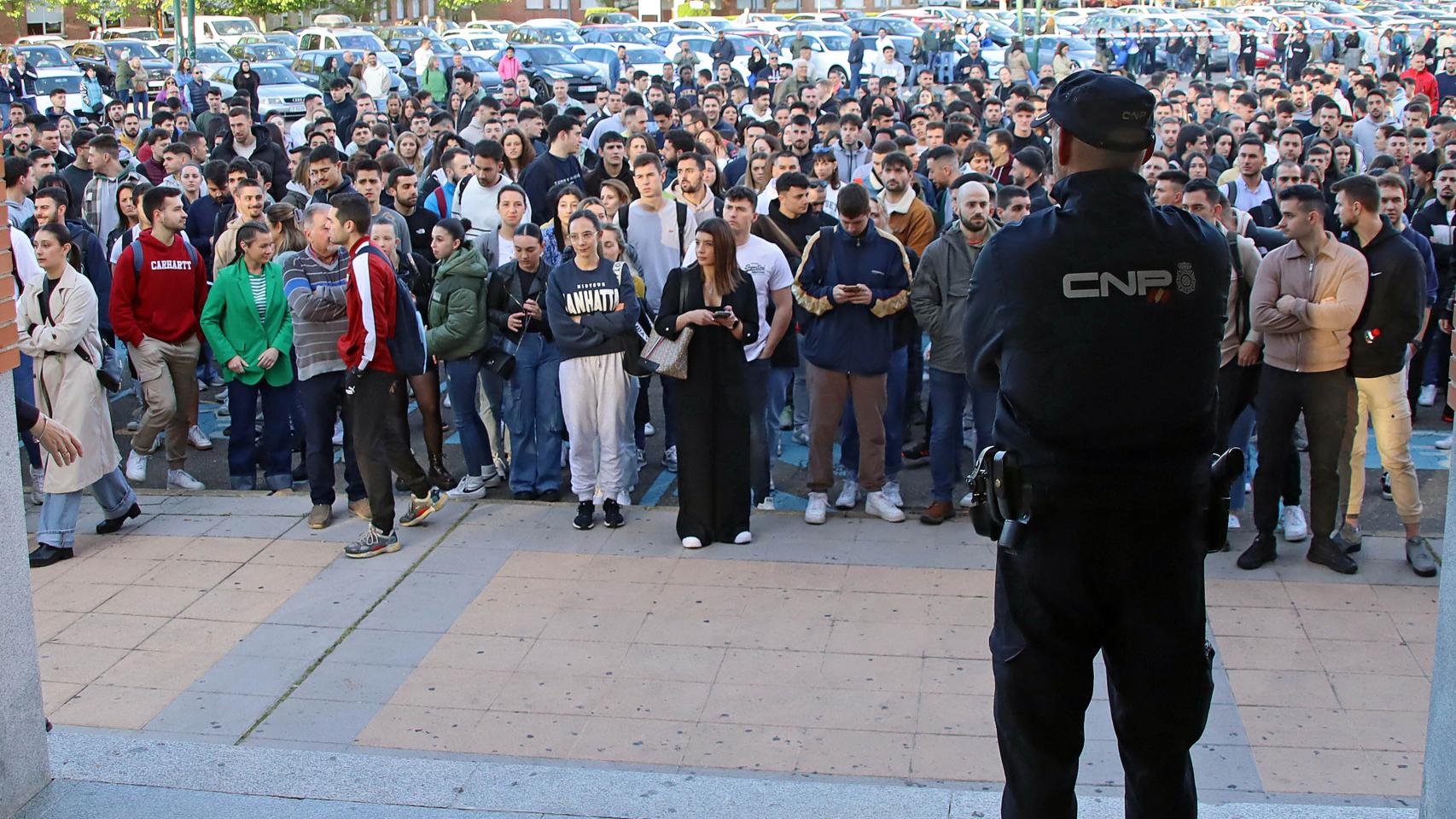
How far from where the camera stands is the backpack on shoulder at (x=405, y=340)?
26.6 ft

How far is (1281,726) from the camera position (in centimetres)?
572

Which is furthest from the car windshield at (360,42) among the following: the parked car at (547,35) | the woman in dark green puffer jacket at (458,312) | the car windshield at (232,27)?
the woman in dark green puffer jacket at (458,312)

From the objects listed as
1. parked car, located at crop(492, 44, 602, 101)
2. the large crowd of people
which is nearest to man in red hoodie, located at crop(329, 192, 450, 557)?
the large crowd of people

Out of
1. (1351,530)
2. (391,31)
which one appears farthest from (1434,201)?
(391,31)

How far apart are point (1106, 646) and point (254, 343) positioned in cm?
711

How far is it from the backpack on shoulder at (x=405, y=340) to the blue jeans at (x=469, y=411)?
99cm

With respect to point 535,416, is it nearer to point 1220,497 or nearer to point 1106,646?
point 1106,646

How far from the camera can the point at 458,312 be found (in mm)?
9047

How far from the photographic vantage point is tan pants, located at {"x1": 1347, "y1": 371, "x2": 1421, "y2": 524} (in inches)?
298

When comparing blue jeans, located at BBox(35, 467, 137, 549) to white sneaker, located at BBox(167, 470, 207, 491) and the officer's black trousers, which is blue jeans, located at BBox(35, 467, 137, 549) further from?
the officer's black trousers

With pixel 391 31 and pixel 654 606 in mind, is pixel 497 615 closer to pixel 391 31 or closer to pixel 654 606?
pixel 654 606

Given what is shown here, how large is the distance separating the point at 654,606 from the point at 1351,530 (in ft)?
12.0

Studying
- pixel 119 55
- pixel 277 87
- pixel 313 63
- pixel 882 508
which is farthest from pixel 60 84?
pixel 882 508

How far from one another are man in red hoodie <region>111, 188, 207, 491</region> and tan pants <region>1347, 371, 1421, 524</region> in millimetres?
6964
